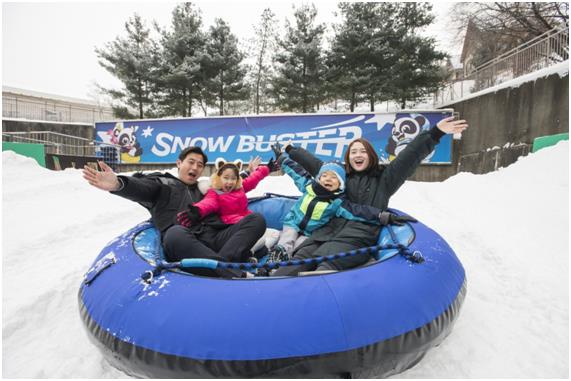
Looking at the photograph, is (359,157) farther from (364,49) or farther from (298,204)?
(364,49)

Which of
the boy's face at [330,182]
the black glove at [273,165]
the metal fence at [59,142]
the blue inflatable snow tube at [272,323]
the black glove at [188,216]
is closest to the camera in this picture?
the blue inflatable snow tube at [272,323]

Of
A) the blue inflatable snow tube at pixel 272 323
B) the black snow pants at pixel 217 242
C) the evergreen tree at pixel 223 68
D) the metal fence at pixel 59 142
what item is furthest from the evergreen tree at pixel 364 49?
the blue inflatable snow tube at pixel 272 323

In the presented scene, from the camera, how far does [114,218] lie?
15.1ft

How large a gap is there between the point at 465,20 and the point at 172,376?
55.5 feet

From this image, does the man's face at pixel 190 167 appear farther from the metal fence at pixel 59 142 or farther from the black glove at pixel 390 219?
the metal fence at pixel 59 142

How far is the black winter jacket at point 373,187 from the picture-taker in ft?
7.87

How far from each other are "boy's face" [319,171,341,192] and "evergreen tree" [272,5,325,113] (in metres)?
11.6

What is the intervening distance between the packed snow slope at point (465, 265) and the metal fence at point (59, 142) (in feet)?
17.9

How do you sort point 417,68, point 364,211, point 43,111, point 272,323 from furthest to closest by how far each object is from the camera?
point 43,111 < point 417,68 < point 364,211 < point 272,323

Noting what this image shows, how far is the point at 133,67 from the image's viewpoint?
1453 centimetres

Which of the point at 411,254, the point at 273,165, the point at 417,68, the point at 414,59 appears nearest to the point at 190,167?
the point at 273,165

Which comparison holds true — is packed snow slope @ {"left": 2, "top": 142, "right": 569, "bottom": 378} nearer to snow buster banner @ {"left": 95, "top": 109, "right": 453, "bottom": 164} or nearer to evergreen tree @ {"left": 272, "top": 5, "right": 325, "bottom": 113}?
snow buster banner @ {"left": 95, "top": 109, "right": 453, "bottom": 164}

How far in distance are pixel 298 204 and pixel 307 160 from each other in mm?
598

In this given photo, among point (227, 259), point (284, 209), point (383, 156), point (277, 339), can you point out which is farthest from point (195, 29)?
point (277, 339)
